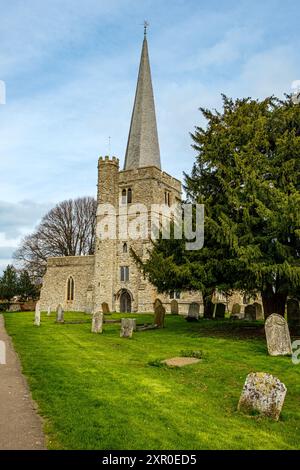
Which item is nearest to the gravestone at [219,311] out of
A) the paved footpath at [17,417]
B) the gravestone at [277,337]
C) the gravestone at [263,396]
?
the gravestone at [277,337]

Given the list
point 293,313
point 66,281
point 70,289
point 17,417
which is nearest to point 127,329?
point 293,313

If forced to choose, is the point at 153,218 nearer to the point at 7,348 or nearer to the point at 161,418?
the point at 7,348

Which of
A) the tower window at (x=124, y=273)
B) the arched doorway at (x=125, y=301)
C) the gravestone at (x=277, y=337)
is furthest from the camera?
the tower window at (x=124, y=273)

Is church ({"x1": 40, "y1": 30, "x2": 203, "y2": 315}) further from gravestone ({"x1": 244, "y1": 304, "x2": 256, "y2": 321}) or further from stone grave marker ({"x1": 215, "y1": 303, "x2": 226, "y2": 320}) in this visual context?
gravestone ({"x1": 244, "y1": 304, "x2": 256, "y2": 321})

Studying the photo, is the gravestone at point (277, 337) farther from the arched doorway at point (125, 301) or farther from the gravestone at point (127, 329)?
the arched doorway at point (125, 301)

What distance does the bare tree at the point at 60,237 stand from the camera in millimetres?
43688

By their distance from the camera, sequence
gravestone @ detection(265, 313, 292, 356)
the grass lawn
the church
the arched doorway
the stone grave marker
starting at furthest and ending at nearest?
the arched doorway, the church, the stone grave marker, gravestone @ detection(265, 313, 292, 356), the grass lawn

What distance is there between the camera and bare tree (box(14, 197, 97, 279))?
43688mm

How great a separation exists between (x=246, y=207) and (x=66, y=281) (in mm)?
25798

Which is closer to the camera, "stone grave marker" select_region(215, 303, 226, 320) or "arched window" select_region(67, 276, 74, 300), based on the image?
"stone grave marker" select_region(215, 303, 226, 320)

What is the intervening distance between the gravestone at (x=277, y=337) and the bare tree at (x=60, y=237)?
34945 millimetres

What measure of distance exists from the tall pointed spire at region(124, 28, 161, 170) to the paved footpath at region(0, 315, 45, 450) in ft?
95.3

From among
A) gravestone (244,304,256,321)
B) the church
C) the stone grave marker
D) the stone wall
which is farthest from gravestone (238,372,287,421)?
the stone wall

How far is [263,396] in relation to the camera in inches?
230
